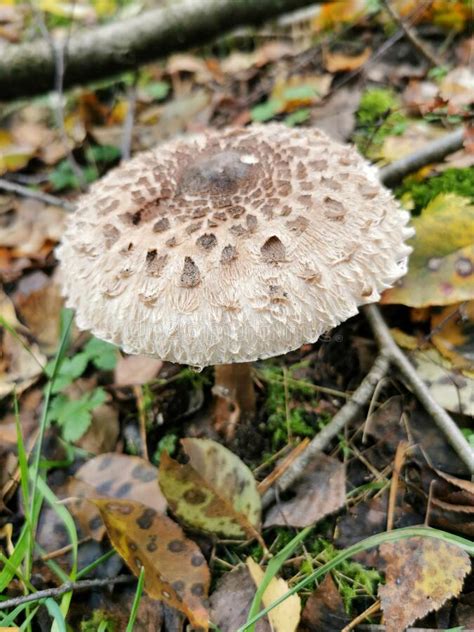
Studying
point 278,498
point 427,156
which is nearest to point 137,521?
point 278,498

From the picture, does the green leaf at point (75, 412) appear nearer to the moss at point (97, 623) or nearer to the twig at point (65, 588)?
the twig at point (65, 588)

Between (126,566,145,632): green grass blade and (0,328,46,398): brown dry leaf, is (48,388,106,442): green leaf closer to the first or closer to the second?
(0,328,46,398): brown dry leaf

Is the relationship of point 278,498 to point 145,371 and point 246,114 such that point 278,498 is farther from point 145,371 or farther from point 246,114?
point 246,114

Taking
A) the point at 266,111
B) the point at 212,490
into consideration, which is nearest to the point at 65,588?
the point at 212,490

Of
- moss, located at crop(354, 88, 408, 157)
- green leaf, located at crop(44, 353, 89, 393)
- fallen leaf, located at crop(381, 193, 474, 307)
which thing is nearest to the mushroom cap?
fallen leaf, located at crop(381, 193, 474, 307)

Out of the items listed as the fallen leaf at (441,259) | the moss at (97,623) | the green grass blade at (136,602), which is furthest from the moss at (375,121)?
the moss at (97,623)

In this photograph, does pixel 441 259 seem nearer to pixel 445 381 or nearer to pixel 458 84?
pixel 445 381
